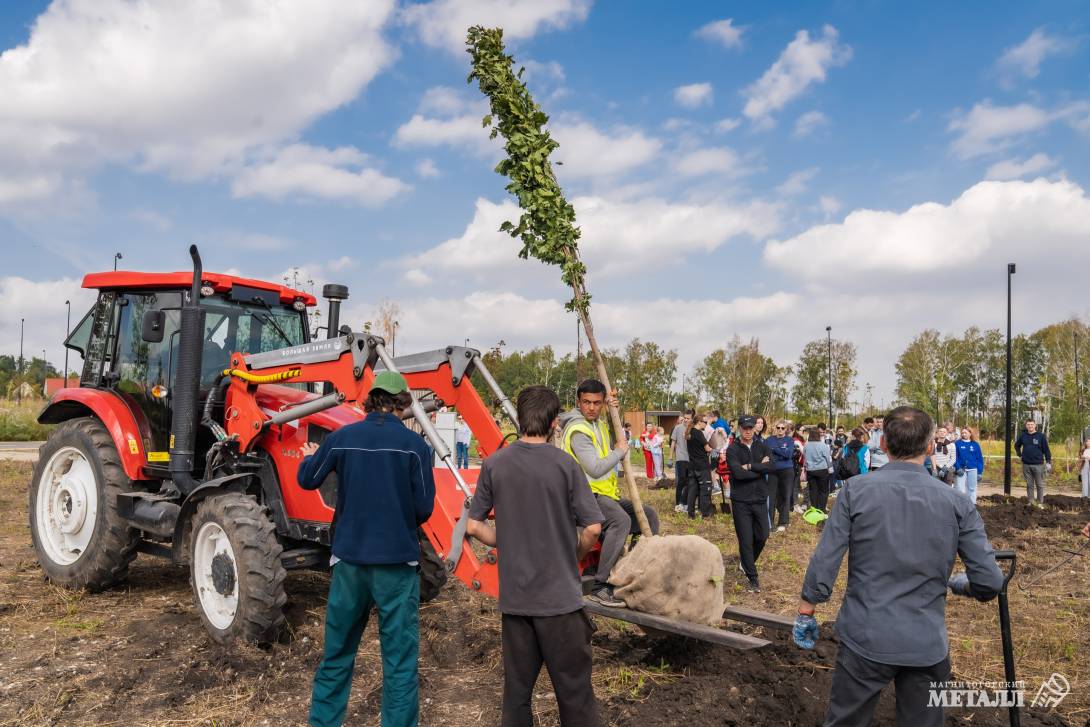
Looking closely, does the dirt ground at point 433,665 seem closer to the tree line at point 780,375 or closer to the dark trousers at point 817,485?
the dark trousers at point 817,485

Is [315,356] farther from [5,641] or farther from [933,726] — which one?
[933,726]

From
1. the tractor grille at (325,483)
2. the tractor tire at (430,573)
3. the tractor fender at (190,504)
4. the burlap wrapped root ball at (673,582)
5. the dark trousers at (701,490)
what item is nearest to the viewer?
the burlap wrapped root ball at (673,582)

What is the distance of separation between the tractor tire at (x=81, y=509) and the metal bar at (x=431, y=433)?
10.3 ft

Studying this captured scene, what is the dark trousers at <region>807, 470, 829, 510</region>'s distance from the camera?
512 inches

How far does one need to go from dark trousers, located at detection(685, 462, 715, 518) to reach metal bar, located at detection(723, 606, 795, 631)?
298 inches

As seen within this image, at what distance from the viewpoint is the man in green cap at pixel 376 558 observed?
3.89m

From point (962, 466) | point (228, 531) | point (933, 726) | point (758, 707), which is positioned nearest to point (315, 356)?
point (228, 531)

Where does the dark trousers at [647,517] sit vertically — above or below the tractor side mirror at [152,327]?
below

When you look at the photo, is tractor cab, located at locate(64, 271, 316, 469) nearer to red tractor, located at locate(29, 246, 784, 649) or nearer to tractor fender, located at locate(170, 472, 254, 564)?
red tractor, located at locate(29, 246, 784, 649)

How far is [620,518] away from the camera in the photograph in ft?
17.0

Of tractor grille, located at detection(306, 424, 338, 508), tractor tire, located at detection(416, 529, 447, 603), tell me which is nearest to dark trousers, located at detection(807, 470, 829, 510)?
tractor tire, located at detection(416, 529, 447, 603)

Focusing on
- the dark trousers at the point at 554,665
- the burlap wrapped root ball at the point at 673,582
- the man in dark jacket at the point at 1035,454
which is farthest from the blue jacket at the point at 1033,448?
the dark trousers at the point at 554,665

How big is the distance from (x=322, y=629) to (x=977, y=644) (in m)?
5.20

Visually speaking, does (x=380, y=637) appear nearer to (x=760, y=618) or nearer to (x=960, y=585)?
(x=760, y=618)
